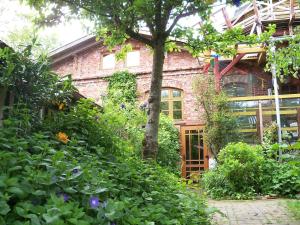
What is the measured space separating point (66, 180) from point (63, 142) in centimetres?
168

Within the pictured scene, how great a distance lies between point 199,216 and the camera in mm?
3564

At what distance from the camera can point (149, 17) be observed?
4680 millimetres

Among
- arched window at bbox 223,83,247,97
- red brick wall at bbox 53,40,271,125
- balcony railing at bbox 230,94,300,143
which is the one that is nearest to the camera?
balcony railing at bbox 230,94,300,143

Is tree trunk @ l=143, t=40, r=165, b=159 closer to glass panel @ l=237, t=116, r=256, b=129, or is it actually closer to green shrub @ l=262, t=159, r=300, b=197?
green shrub @ l=262, t=159, r=300, b=197

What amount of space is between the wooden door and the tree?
28.1 ft

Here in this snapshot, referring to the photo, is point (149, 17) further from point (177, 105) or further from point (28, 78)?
point (177, 105)

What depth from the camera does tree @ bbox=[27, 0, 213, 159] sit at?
184 inches

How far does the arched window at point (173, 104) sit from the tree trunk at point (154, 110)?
31.1 feet

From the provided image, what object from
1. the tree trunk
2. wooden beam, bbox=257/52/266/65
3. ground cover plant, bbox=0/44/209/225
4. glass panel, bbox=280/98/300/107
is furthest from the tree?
wooden beam, bbox=257/52/266/65

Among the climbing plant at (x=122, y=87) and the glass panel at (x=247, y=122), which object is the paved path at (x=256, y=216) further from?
the climbing plant at (x=122, y=87)

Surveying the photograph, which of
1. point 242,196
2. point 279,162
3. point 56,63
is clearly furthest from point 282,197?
point 56,63

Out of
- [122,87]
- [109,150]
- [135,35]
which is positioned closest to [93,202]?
[109,150]

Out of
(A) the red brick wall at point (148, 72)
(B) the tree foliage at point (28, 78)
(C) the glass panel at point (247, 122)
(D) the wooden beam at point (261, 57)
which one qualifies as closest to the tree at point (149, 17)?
(B) the tree foliage at point (28, 78)

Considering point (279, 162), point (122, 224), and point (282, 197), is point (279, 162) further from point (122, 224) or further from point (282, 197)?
point (122, 224)
